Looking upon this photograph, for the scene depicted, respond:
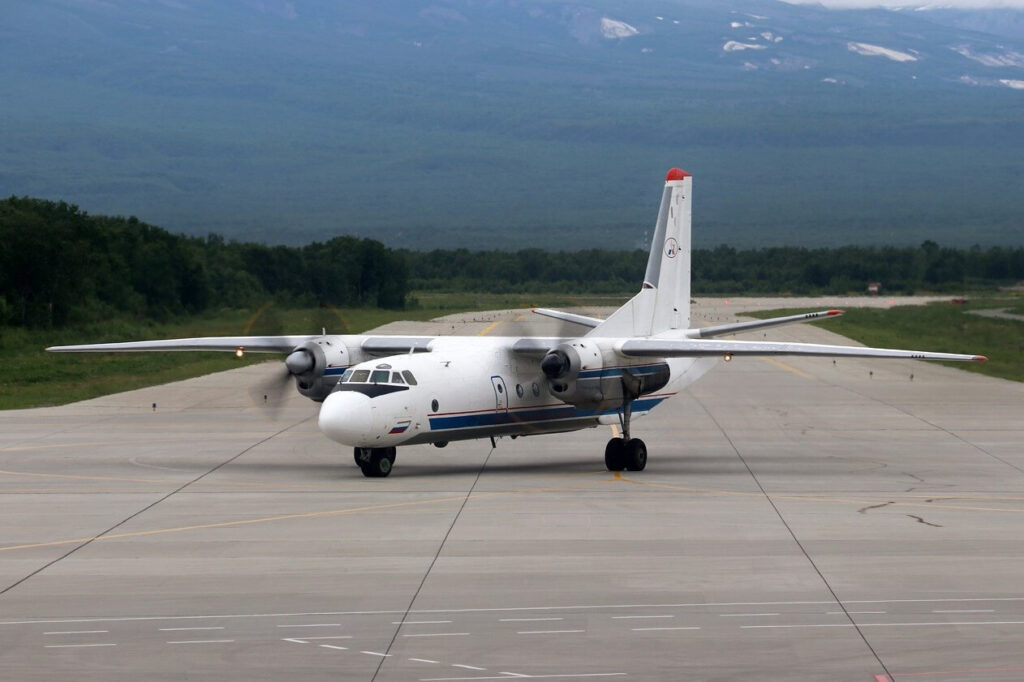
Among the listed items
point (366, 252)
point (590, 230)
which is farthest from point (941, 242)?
point (366, 252)

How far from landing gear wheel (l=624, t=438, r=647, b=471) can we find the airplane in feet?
0.07

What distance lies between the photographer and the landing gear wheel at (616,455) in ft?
90.8

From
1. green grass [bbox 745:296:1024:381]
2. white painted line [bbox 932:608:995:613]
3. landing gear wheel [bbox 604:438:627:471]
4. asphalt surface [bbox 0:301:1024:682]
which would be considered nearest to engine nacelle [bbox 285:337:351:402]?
asphalt surface [bbox 0:301:1024:682]

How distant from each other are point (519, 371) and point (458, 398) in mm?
1913

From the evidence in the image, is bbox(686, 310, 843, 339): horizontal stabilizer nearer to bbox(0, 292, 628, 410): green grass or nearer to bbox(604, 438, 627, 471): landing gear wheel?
bbox(604, 438, 627, 471): landing gear wheel

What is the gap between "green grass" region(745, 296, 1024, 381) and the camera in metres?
58.6

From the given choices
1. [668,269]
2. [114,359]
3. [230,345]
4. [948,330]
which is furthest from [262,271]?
[668,269]

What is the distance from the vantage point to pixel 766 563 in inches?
708

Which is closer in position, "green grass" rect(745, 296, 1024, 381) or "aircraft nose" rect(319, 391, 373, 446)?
"aircraft nose" rect(319, 391, 373, 446)

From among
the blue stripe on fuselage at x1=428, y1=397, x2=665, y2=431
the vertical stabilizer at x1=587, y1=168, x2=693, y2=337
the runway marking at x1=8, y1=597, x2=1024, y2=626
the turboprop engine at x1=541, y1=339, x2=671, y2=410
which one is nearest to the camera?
the runway marking at x1=8, y1=597, x2=1024, y2=626

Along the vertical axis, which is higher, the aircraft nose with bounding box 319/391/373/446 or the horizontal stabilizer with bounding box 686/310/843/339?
the horizontal stabilizer with bounding box 686/310/843/339

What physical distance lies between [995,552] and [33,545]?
44.3ft

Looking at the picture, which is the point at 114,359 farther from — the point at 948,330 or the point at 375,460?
the point at 948,330

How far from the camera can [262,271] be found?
238 ft
